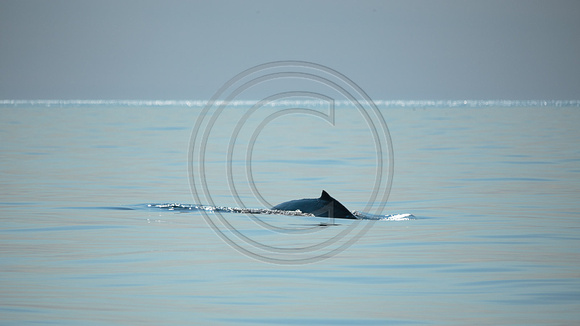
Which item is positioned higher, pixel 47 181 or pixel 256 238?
pixel 47 181

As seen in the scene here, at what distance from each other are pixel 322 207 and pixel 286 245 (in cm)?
374

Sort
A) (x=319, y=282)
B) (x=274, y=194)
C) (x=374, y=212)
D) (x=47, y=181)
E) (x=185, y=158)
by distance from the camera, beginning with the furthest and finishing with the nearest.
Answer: (x=185, y=158) < (x=47, y=181) < (x=274, y=194) < (x=374, y=212) < (x=319, y=282)

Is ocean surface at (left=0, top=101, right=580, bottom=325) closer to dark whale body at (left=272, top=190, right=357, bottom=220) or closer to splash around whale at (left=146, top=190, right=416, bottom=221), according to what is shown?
splash around whale at (left=146, top=190, right=416, bottom=221)

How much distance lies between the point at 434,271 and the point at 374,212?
7120mm

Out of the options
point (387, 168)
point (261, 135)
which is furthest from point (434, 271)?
point (261, 135)

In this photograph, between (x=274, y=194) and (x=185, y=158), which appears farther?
(x=185, y=158)

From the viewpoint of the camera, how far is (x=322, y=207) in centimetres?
1916

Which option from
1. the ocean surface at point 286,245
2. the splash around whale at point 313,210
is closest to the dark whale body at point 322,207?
the splash around whale at point 313,210

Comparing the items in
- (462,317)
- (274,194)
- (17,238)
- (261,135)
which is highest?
(261,135)

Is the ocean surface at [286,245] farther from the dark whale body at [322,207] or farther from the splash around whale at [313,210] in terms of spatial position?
the dark whale body at [322,207]

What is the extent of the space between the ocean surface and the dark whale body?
31cm

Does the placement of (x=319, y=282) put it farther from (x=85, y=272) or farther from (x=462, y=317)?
(x=85, y=272)

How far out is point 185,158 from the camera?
37.6 meters

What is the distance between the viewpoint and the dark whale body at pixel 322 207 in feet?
61.8
